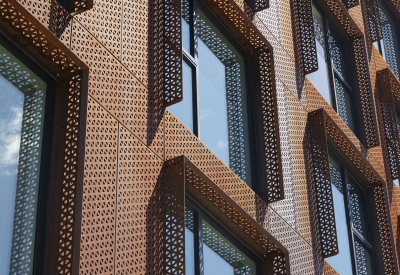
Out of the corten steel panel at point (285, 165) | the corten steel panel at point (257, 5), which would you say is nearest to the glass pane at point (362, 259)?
the corten steel panel at point (285, 165)

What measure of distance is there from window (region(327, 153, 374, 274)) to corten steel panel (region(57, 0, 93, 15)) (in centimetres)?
609

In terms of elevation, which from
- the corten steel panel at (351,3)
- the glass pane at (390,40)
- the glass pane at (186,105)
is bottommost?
the glass pane at (186,105)

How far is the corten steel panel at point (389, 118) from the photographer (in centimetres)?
1413

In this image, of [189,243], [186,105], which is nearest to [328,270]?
[189,243]

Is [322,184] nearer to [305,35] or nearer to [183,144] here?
[305,35]

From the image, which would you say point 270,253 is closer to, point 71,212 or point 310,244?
point 310,244

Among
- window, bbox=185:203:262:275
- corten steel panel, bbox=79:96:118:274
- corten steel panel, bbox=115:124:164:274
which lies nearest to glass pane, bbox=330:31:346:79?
window, bbox=185:203:262:275

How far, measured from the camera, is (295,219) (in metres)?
9.76

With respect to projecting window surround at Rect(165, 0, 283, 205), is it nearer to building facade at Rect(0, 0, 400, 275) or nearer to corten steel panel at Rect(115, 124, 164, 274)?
building facade at Rect(0, 0, 400, 275)

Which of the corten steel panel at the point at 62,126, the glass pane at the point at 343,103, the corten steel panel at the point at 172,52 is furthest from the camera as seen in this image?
the glass pane at the point at 343,103

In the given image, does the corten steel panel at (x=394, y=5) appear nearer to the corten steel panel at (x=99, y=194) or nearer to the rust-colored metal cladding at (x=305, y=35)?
the rust-colored metal cladding at (x=305, y=35)

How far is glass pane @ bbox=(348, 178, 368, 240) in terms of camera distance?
12.5 m

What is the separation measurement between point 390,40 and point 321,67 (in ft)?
20.8

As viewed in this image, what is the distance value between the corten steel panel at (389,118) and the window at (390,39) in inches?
107
